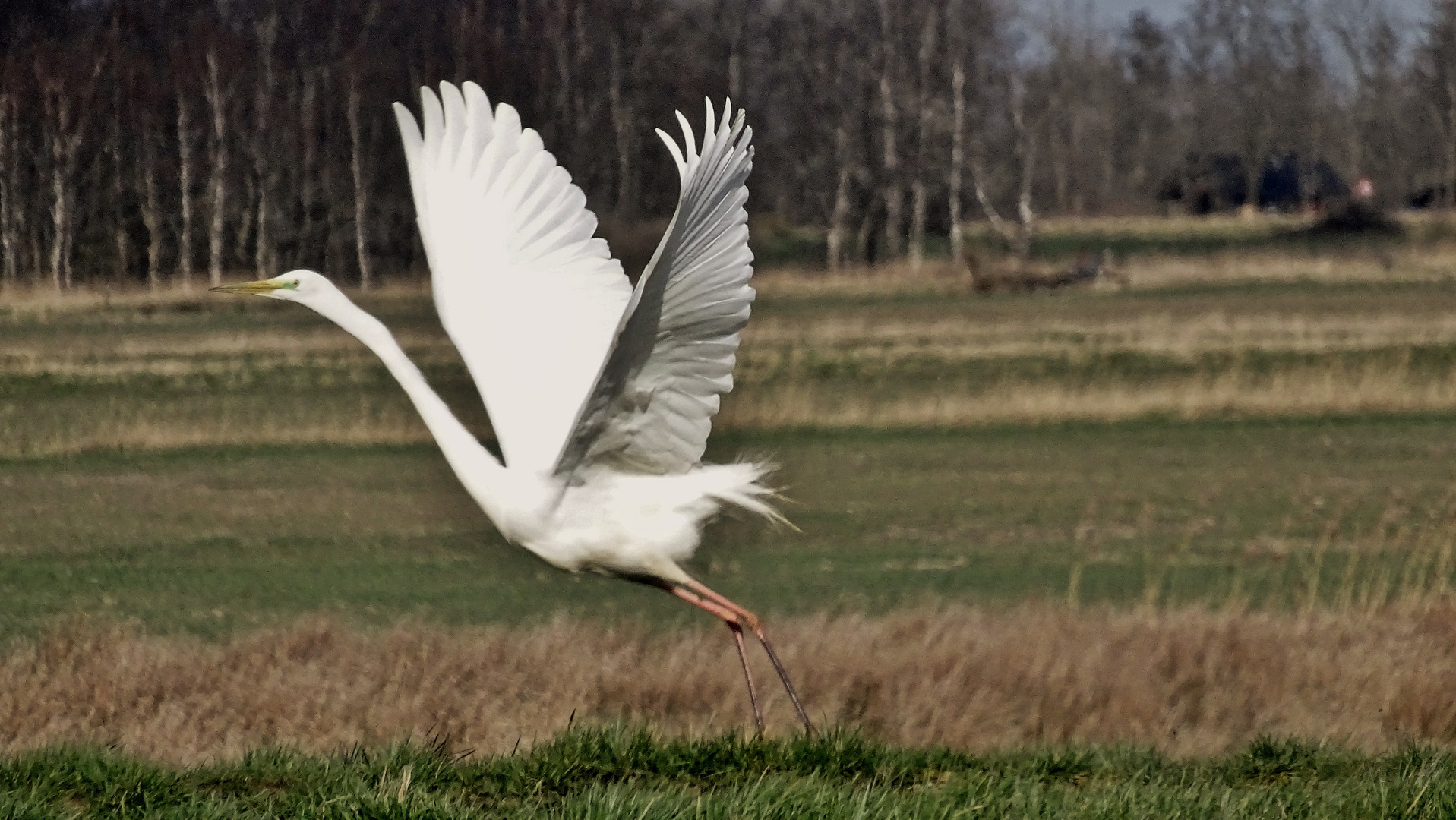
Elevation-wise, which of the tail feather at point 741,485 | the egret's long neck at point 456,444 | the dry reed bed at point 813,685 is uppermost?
the egret's long neck at point 456,444

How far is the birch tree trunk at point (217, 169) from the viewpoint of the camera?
34.7m

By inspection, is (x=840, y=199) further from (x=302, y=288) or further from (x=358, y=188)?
(x=302, y=288)

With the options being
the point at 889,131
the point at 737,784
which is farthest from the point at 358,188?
the point at 737,784

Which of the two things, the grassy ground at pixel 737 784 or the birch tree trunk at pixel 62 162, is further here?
the birch tree trunk at pixel 62 162

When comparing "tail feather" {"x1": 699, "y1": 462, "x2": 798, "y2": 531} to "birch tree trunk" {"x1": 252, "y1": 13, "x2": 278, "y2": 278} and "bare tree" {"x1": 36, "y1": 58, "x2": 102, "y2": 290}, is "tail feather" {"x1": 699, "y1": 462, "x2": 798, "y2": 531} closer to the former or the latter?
"bare tree" {"x1": 36, "y1": 58, "x2": 102, "y2": 290}

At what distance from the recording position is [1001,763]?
221 inches

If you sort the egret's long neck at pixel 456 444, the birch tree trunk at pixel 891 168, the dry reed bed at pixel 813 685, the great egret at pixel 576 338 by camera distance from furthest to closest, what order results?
the birch tree trunk at pixel 891 168 → the dry reed bed at pixel 813 685 → the egret's long neck at pixel 456 444 → the great egret at pixel 576 338

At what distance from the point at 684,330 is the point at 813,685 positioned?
2.59 m

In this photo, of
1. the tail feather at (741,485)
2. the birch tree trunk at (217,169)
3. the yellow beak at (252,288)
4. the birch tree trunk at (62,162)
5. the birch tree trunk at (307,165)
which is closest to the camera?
the yellow beak at (252,288)

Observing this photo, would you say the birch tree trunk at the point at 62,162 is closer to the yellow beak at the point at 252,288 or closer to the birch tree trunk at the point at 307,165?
the birch tree trunk at the point at 307,165

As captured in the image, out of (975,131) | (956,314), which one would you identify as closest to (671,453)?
(956,314)

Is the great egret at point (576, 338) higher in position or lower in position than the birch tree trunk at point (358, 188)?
lower

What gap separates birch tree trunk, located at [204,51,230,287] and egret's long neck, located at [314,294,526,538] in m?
28.5

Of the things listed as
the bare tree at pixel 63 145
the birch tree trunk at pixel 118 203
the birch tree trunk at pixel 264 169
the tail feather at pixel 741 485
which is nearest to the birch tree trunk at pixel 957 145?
the birch tree trunk at pixel 264 169
